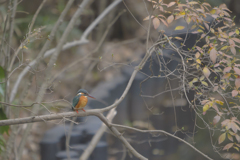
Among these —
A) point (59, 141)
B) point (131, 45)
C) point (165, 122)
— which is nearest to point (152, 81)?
point (165, 122)

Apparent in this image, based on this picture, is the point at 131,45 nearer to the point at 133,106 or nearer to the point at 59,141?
the point at 133,106

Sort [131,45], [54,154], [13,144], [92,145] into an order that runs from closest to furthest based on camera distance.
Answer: [13,144], [92,145], [54,154], [131,45]

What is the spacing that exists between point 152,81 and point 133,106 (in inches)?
28.6

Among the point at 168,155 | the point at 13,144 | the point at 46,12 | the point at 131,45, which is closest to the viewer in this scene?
the point at 13,144

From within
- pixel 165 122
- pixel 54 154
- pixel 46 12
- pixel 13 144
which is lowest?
pixel 165 122

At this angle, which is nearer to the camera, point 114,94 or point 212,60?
point 212,60

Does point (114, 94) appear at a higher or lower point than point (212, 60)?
lower

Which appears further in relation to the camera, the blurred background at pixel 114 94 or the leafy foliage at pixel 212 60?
the blurred background at pixel 114 94

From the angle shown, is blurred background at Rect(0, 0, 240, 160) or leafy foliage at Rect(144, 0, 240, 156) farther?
blurred background at Rect(0, 0, 240, 160)

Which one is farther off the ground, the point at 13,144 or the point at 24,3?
the point at 24,3

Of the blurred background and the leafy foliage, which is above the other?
the leafy foliage

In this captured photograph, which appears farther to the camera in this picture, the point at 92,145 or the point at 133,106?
the point at 133,106

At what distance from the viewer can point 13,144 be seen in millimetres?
2338

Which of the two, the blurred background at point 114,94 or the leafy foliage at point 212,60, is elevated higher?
the leafy foliage at point 212,60
